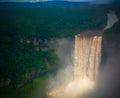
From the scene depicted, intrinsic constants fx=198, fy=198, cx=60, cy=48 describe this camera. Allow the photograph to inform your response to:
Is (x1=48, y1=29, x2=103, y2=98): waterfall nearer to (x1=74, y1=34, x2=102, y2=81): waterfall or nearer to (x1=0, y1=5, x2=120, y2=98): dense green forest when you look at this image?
(x1=74, y1=34, x2=102, y2=81): waterfall

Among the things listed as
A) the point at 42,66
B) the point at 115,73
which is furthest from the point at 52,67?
the point at 115,73

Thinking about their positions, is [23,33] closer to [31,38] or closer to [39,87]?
[31,38]

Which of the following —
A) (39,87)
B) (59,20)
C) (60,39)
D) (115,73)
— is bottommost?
(39,87)

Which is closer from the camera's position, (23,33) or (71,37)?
(71,37)

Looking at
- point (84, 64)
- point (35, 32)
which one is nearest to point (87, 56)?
point (84, 64)

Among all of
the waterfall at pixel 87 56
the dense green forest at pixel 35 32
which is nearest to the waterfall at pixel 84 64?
the waterfall at pixel 87 56

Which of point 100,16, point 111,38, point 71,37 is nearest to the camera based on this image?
point 111,38

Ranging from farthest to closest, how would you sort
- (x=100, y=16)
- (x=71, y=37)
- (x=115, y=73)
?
(x=100, y=16) < (x=71, y=37) < (x=115, y=73)
